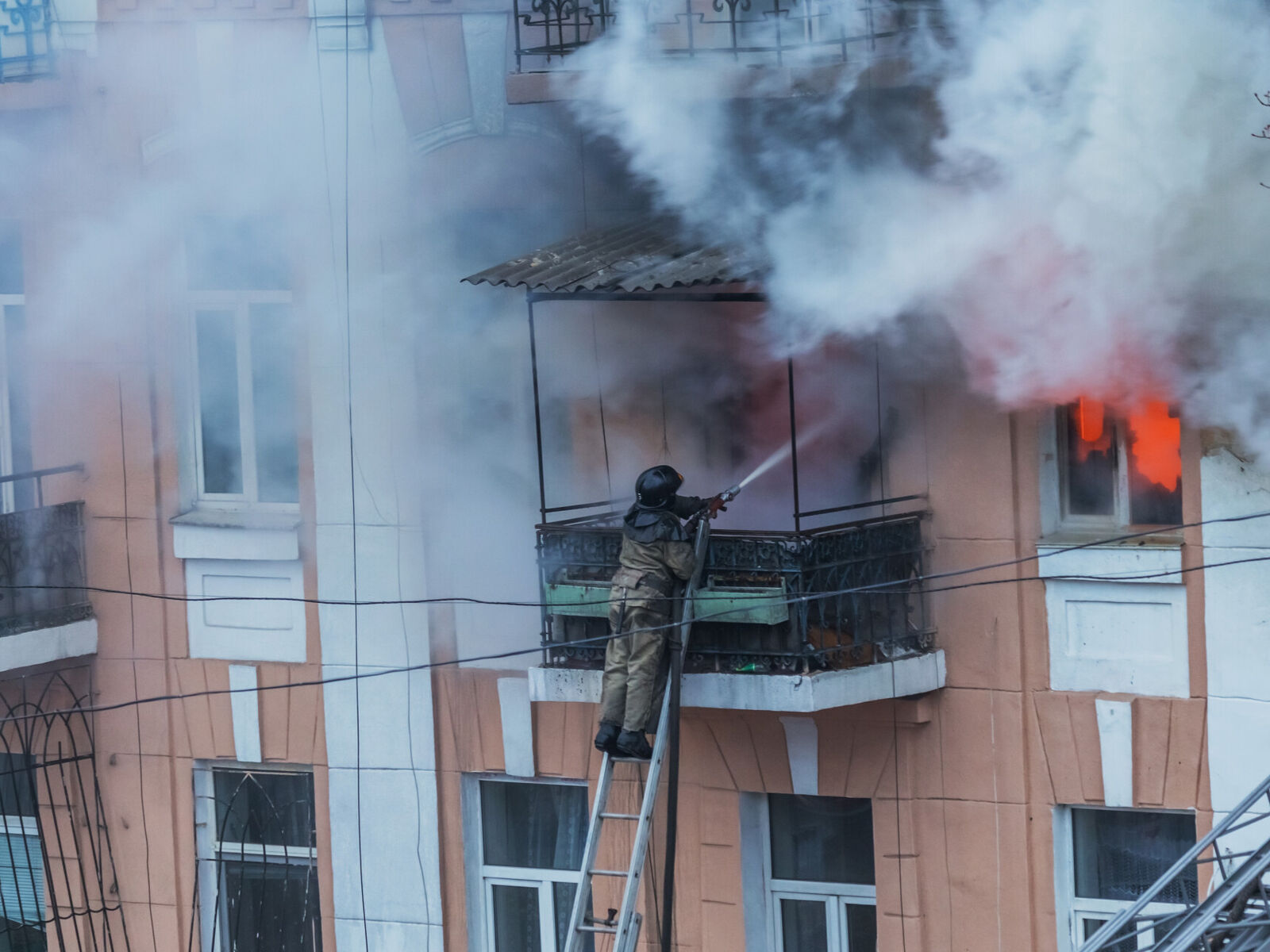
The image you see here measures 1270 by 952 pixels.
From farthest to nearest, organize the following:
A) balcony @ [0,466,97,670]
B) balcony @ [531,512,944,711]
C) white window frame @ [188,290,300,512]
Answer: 1. white window frame @ [188,290,300,512]
2. balcony @ [0,466,97,670]
3. balcony @ [531,512,944,711]

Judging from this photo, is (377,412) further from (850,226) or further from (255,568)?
(850,226)

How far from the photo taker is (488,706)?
11.4 metres

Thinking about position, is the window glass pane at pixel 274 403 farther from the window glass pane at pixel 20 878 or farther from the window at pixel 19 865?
the window glass pane at pixel 20 878

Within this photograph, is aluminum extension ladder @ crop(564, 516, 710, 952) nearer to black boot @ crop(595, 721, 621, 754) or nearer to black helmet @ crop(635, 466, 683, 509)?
black boot @ crop(595, 721, 621, 754)

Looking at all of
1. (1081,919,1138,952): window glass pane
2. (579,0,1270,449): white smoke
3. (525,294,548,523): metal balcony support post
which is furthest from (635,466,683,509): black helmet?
(1081,919,1138,952): window glass pane

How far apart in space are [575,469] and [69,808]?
4137mm

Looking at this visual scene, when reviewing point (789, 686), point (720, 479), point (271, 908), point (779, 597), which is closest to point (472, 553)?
point (720, 479)

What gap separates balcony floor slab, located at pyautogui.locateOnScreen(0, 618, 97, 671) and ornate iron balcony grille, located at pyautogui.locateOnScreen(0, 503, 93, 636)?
8cm

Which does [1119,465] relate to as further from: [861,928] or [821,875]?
[861,928]

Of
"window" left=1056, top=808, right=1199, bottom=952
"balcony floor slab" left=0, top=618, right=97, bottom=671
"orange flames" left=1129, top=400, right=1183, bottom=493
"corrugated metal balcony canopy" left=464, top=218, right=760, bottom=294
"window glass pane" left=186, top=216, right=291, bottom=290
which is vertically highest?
"window glass pane" left=186, top=216, right=291, bottom=290

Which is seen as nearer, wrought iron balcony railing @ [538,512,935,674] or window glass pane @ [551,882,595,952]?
wrought iron balcony railing @ [538,512,935,674]

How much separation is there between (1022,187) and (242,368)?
17.2ft

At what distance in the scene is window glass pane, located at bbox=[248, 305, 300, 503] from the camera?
11938 mm

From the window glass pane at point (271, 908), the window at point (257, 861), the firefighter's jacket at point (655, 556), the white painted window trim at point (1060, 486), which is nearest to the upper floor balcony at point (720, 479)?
the firefighter's jacket at point (655, 556)
